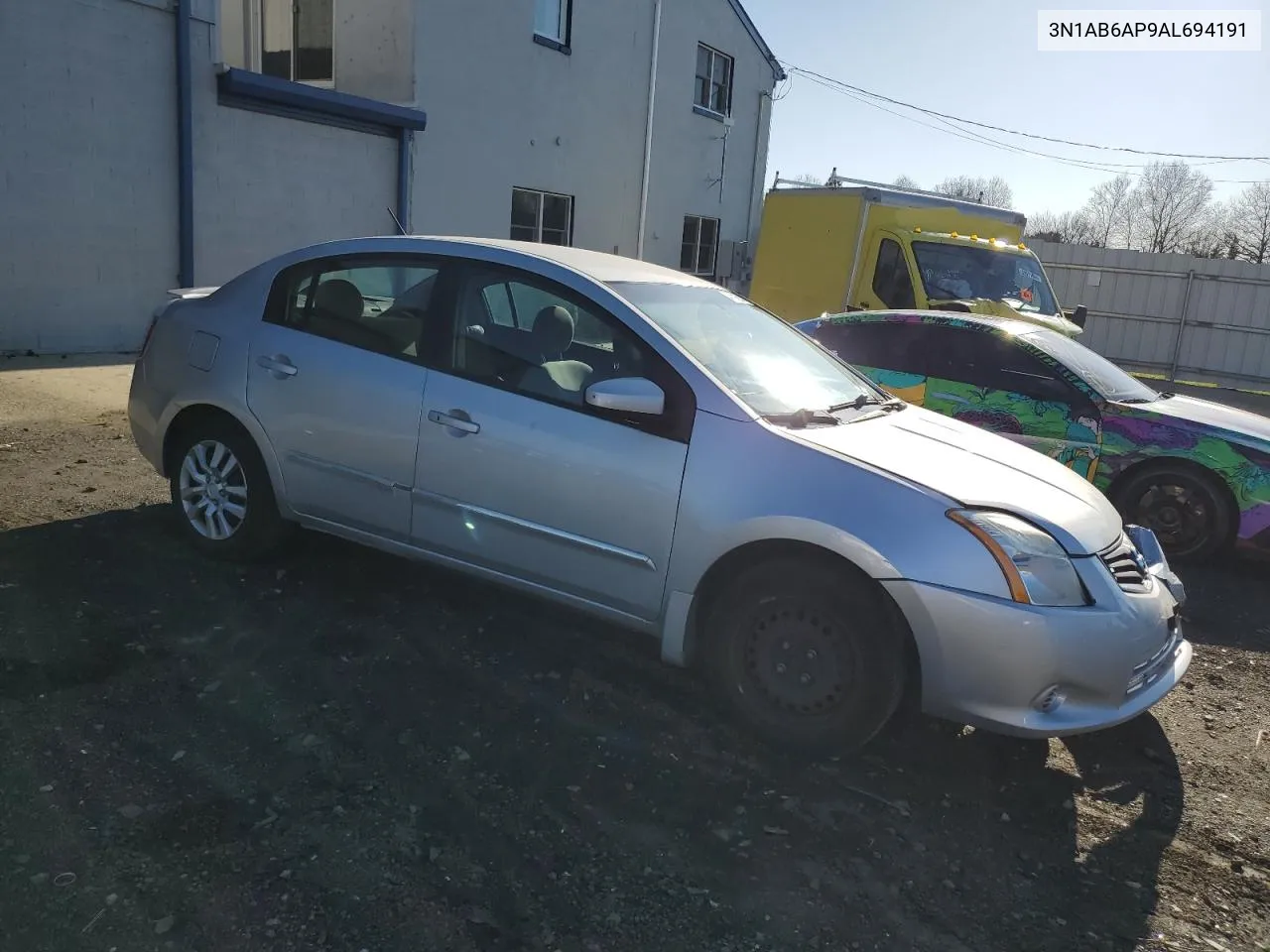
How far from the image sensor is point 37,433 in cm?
743

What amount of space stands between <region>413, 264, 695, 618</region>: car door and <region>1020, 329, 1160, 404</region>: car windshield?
4.10 metres

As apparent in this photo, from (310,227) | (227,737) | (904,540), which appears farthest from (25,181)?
(904,540)

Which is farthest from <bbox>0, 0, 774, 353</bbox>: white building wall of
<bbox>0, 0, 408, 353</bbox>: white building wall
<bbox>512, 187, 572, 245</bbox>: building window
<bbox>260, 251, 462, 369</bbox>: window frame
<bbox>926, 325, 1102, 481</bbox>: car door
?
<bbox>926, 325, 1102, 481</bbox>: car door

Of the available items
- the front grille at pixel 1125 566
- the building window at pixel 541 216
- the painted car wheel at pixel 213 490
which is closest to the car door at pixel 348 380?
the painted car wheel at pixel 213 490

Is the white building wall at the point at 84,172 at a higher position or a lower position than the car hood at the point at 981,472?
higher

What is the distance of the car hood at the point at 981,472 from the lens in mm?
3486

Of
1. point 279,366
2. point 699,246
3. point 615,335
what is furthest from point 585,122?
point 615,335

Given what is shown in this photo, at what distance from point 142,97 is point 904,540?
34.8ft

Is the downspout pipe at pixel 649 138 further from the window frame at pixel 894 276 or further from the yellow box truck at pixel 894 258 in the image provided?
the window frame at pixel 894 276

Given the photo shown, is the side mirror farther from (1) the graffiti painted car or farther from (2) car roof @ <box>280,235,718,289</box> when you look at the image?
(1) the graffiti painted car

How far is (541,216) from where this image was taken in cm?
1652

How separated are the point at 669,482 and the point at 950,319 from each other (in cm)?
438

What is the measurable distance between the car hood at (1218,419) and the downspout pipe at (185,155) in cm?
993

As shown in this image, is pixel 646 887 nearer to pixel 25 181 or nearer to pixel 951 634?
pixel 951 634
